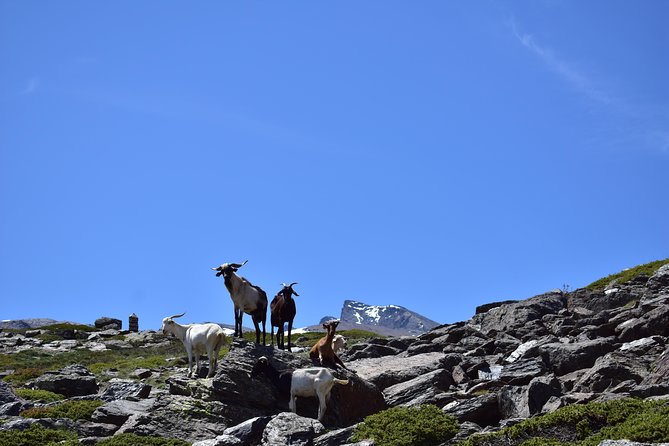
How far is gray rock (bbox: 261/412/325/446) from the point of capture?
58.8 feet

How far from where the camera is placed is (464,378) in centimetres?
2541

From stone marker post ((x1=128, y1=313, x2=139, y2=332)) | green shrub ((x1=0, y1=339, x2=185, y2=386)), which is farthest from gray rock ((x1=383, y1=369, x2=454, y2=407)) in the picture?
stone marker post ((x1=128, y1=313, x2=139, y2=332))

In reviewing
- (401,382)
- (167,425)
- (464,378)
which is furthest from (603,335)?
(167,425)

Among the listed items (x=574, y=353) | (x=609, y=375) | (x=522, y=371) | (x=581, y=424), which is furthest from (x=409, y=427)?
(x=574, y=353)

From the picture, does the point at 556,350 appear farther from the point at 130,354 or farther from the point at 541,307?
the point at 130,354

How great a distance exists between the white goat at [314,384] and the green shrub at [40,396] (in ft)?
34.4

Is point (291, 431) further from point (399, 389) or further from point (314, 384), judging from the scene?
point (399, 389)

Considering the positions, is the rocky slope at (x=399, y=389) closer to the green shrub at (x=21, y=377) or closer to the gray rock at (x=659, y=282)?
the green shrub at (x=21, y=377)

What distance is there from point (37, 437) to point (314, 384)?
24.8 feet

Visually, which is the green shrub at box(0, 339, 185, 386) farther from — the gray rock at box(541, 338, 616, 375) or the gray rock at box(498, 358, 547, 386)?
the gray rock at box(541, 338, 616, 375)

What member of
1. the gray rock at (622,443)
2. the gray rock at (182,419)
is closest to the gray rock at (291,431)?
the gray rock at (182,419)

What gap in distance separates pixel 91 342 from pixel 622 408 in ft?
169

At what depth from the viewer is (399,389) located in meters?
22.9

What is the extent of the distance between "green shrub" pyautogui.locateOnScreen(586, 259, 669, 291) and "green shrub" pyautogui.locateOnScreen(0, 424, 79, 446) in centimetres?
3924
